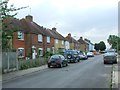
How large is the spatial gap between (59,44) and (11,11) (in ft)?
165

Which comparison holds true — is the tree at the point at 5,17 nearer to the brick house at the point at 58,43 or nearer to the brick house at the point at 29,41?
the brick house at the point at 29,41

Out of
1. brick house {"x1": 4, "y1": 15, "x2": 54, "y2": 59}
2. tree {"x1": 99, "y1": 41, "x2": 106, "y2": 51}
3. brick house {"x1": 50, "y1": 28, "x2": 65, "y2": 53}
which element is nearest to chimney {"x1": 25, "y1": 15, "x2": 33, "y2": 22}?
brick house {"x1": 4, "y1": 15, "x2": 54, "y2": 59}

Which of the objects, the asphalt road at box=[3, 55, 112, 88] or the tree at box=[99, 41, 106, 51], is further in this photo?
the tree at box=[99, 41, 106, 51]

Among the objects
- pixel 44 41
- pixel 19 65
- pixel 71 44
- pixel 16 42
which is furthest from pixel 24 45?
pixel 71 44

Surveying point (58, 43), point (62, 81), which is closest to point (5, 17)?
point (62, 81)

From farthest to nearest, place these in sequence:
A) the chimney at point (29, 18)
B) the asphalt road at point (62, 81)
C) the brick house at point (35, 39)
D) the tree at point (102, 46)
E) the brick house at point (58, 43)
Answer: the tree at point (102, 46), the brick house at point (58, 43), the chimney at point (29, 18), the brick house at point (35, 39), the asphalt road at point (62, 81)

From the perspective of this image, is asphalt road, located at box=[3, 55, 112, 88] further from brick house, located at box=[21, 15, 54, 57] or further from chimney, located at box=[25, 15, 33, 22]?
chimney, located at box=[25, 15, 33, 22]

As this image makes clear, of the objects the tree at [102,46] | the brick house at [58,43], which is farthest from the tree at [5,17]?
the tree at [102,46]

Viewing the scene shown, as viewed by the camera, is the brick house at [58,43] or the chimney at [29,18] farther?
the brick house at [58,43]

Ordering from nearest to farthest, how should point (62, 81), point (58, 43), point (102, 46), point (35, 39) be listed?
point (62, 81) < point (35, 39) < point (58, 43) < point (102, 46)

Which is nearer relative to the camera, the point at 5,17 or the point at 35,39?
the point at 5,17

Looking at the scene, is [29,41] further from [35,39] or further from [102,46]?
[102,46]

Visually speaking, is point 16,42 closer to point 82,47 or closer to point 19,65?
point 19,65

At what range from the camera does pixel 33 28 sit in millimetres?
52750
